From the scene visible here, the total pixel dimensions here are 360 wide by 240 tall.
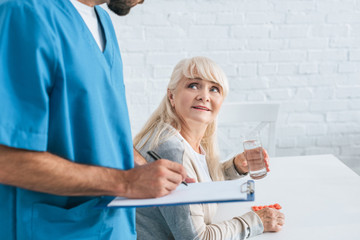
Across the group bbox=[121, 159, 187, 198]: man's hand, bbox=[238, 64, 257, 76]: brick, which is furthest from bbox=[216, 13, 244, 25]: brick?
bbox=[121, 159, 187, 198]: man's hand

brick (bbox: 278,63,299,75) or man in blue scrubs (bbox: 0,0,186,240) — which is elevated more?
man in blue scrubs (bbox: 0,0,186,240)

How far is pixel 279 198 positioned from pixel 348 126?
157 centimetres

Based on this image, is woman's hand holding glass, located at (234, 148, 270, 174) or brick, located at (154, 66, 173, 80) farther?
brick, located at (154, 66, 173, 80)

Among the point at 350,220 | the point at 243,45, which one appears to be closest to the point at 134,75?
the point at 243,45

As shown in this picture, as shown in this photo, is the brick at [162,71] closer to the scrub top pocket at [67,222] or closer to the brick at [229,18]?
the brick at [229,18]

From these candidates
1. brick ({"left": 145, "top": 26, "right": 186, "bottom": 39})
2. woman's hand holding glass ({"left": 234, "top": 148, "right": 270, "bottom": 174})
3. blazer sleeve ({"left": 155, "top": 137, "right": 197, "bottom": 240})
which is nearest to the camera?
blazer sleeve ({"left": 155, "top": 137, "right": 197, "bottom": 240})

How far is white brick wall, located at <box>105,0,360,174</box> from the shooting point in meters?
2.63

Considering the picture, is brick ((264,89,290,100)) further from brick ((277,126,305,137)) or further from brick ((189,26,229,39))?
brick ((189,26,229,39))

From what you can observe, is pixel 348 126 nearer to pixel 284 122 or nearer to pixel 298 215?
pixel 284 122

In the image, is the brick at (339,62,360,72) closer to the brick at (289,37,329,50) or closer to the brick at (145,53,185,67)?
the brick at (289,37,329,50)

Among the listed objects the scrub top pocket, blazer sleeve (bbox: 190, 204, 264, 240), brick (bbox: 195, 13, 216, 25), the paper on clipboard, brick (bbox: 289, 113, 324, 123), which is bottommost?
brick (bbox: 289, 113, 324, 123)

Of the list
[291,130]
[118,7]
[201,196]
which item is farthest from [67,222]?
[291,130]

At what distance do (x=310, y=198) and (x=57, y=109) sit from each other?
1059 mm

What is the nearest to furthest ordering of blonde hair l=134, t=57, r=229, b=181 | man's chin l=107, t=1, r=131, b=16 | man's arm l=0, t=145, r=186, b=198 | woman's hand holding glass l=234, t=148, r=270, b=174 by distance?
1. man's arm l=0, t=145, r=186, b=198
2. man's chin l=107, t=1, r=131, b=16
3. blonde hair l=134, t=57, r=229, b=181
4. woman's hand holding glass l=234, t=148, r=270, b=174
